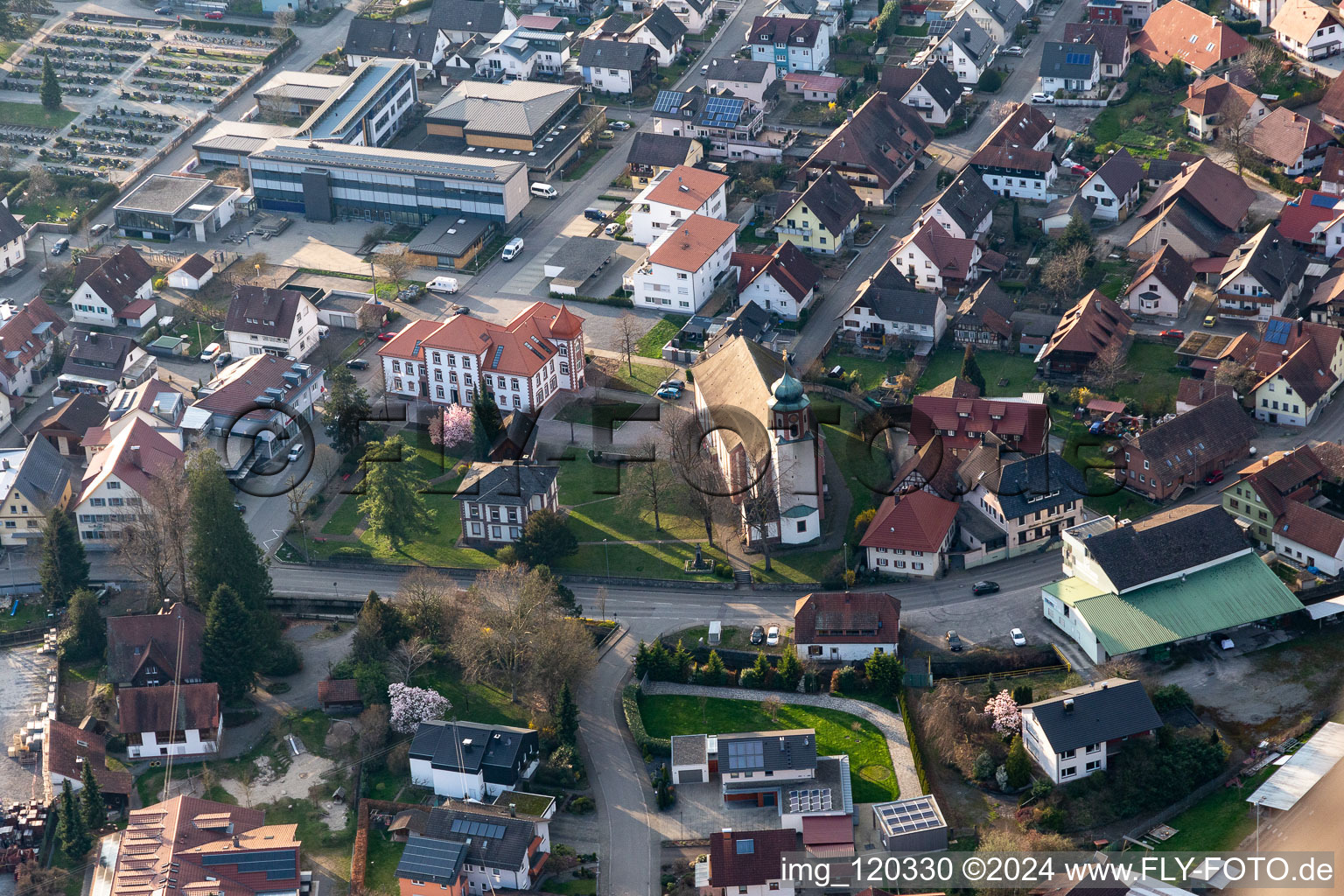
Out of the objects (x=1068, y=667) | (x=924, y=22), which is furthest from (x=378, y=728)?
(x=924, y=22)

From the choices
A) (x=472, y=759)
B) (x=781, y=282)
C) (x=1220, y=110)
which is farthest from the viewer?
(x=1220, y=110)

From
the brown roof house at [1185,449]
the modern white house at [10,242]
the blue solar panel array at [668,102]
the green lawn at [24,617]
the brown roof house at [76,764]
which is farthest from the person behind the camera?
the blue solar panel array at [668,102]

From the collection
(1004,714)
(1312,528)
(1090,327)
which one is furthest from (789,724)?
(1090,327)

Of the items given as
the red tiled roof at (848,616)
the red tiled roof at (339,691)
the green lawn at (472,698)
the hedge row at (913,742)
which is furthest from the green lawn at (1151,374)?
the red tiled roof at (339,691)

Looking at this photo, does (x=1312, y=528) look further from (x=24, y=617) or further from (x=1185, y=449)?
(x=24, y=617)

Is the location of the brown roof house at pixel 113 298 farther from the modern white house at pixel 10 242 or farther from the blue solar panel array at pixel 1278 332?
the blue solar panel array at pixel 1278 332

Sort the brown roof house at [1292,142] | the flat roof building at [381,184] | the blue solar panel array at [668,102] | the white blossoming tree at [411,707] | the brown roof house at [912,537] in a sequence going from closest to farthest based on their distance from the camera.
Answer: the white blossoming tree at [411,707] < the brown roof house at [912,537] < the brown roof house at [1292,142] < the flat roof building at [381,184] < the blue solar panel array at [668,102]

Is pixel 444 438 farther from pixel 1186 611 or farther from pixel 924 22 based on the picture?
pixel 924 22
